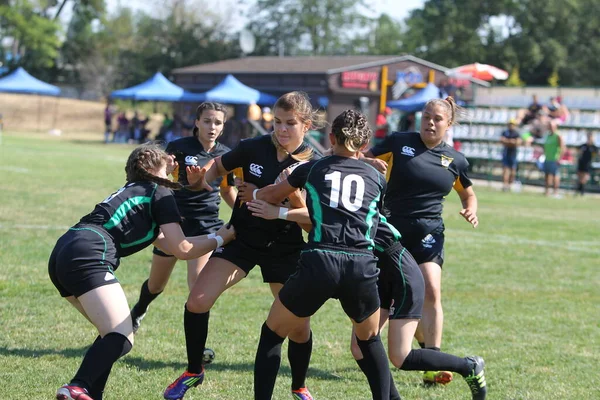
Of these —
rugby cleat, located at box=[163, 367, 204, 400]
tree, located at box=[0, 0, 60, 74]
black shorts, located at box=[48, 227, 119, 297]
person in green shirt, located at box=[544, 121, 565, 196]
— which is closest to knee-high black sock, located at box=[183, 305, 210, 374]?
rugby cleat, located at box=[163, 367, 204, 400]

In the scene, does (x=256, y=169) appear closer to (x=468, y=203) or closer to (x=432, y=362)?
(x=432, y=362)

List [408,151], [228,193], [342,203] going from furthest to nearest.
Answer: [228,193], [408,151], [342,203]

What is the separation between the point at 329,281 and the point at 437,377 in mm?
1804

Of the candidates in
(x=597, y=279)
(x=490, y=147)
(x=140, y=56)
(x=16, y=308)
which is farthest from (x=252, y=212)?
(x=140, y=56)

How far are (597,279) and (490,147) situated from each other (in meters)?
18.7

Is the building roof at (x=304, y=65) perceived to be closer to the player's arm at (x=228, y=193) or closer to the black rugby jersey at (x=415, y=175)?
the player's arm at (x=228, y=193)

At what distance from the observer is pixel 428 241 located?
5742 millimetres

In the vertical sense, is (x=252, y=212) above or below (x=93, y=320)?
above

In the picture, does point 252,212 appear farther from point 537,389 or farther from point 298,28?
point 298,28

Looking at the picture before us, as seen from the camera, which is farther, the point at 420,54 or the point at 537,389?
the point at 420,54

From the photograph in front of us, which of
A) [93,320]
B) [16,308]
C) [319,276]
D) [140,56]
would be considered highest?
[140,56]

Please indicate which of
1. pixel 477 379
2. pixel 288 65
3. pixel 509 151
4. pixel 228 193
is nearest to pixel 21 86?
pixel 288 65

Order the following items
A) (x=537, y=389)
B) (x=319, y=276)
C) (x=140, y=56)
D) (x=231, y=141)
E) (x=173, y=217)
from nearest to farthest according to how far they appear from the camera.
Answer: (x=319, y=276)
(x=173, y=217)
(x=537, y=389)
(x=231, y=141)
(x=140, y=56)

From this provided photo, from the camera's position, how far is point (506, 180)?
2362 cm
